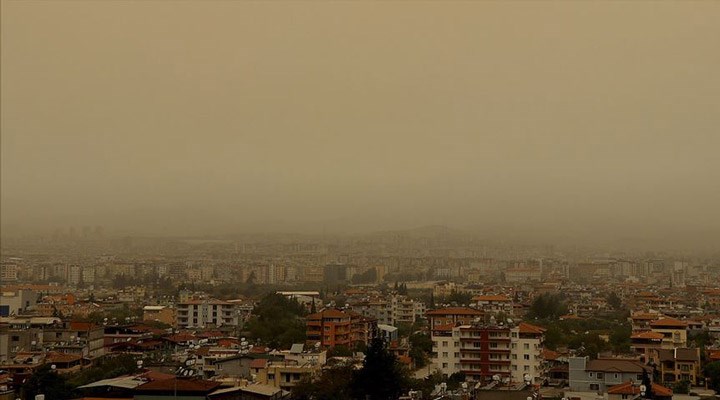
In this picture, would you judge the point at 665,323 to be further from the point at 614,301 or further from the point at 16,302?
the point at 16,302

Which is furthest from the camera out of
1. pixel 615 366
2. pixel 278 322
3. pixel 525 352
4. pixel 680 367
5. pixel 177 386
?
pixel 278 322

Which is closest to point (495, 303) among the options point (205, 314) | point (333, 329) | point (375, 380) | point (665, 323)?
point (205, 314)

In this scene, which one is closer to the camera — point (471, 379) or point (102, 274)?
point (471, 379)

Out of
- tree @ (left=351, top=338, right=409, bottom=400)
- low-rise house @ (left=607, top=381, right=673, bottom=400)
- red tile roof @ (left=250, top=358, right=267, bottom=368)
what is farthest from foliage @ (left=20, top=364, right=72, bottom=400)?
low-rise house @ (left=607, top=381, right=673, bottom=400)

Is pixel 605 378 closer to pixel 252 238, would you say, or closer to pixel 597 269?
pixel 597 269

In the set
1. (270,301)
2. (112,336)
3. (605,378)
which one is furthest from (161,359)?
(270,301)

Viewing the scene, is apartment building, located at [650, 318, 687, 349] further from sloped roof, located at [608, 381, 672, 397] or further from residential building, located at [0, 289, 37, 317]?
residential building, located at [0, 289, 37, 317]
